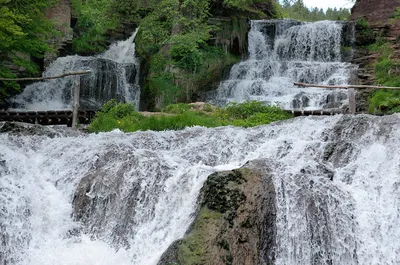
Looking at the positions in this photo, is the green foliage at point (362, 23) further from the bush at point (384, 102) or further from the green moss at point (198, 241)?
the green moss at point (198, 241)

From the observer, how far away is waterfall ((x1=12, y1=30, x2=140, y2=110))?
21203mm

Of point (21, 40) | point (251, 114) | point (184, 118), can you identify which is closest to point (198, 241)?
point (184, 118)

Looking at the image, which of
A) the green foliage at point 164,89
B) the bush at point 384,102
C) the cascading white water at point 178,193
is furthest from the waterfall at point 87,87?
the bush at point 384,102

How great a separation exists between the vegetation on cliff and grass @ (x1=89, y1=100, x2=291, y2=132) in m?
4.41

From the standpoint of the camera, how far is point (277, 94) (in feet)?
65.9

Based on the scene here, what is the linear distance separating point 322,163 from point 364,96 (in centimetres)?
949

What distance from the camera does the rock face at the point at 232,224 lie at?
7.06 m

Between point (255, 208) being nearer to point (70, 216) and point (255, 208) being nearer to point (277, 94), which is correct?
point (70, 216)

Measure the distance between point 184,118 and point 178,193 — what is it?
6.09 meters

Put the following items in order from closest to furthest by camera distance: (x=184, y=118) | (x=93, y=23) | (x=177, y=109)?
1. (x=184, y=118)
2. (x=177, y=109)
3. (x=93, y=23)

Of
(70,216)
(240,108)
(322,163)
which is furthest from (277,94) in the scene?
Result: (70,216)

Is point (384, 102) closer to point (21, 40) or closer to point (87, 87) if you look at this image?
point (87, 87)

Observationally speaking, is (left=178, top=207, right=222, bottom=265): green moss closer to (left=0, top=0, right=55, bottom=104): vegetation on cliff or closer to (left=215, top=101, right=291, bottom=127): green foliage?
(left=215, top=101, right=291, bottom=127): green foliage

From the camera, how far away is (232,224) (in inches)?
290
